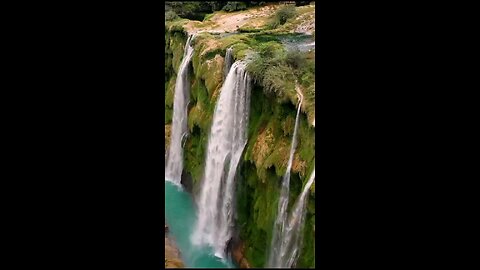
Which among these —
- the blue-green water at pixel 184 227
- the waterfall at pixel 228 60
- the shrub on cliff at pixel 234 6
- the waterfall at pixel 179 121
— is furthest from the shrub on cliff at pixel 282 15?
the blue-green water at pixel 184 227

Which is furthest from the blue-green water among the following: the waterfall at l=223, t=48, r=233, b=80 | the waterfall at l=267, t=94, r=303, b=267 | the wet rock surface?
the waterfall at l=223, t=48, r=233, b=80

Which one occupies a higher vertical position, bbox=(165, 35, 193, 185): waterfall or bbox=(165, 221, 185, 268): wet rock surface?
bbox=(165, 35, 193, 185): waterfall

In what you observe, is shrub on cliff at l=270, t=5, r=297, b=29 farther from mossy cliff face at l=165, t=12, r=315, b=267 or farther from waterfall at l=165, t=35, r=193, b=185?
waterfall at l=165, t=35, r=193, b=185

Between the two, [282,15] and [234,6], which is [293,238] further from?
[234,6]

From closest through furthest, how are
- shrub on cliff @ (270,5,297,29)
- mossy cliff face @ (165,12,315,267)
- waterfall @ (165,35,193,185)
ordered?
mossy cliff face @ (165,12,315,267)
shrub on cliff @ (270,5,297,29)
waterfall @ (165,35,193,185)

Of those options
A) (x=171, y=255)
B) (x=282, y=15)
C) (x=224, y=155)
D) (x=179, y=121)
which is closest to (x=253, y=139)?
(x=224, y=155)

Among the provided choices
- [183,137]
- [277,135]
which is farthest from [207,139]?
[277,135]
